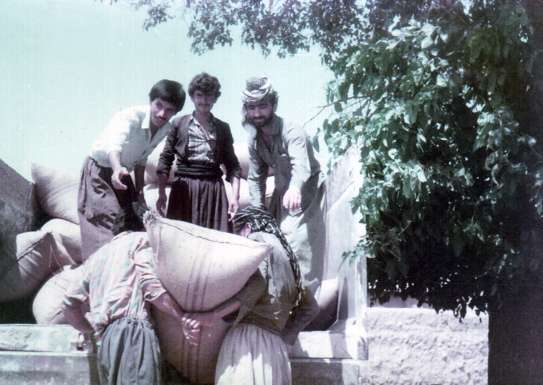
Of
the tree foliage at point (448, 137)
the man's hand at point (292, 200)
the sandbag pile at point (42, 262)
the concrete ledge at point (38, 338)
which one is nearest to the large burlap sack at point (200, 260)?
the man's hand at point (292, 200)

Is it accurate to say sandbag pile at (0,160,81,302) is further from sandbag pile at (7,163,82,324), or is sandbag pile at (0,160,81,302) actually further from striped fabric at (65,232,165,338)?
striped fabric at (65,232,165,338)

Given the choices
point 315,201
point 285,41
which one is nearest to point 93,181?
point 315,201

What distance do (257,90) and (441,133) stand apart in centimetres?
168

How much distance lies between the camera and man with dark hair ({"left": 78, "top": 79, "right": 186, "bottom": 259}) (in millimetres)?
3299

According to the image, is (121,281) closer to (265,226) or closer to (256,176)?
(265,226)

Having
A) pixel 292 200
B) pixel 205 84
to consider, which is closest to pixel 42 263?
pixel 205 84

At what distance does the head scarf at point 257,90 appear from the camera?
3369 millimetres

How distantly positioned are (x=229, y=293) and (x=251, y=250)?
182mm

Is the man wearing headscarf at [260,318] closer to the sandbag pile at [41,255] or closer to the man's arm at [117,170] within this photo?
the man's arm at [117,170]

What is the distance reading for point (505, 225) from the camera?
15.2ft

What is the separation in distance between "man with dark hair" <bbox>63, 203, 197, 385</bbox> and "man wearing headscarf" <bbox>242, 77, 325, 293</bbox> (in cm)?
101

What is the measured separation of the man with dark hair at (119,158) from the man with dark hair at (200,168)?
0.10 meters

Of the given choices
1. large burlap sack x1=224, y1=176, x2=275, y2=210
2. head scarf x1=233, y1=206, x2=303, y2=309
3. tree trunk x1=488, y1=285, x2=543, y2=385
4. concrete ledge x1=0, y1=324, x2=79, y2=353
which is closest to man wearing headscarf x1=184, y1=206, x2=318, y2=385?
head scarf x1=233, y1=206, x2=303, y2=309

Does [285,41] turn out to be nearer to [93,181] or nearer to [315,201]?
[315,201]
